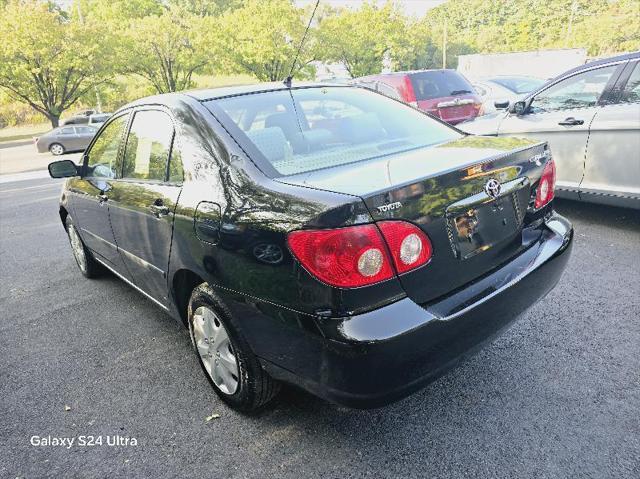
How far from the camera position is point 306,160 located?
2.35 m

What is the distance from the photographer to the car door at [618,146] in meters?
4.23

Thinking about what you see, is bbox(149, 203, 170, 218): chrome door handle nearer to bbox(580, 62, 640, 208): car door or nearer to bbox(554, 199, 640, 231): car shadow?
bbox(580, 62, 640, 208): car door

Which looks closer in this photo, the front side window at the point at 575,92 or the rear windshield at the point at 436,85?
the front side window at the point at 575,92

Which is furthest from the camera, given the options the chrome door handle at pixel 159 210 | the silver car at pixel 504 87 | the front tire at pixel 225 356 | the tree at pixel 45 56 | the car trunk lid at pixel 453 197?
the tree at pixel 45 56

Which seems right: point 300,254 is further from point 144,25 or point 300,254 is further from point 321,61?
point 321,61

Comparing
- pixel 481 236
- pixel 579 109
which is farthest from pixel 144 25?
pixel 481 236

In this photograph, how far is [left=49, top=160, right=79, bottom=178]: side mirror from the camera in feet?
12.3

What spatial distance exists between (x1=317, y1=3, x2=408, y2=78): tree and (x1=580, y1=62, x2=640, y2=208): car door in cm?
3660

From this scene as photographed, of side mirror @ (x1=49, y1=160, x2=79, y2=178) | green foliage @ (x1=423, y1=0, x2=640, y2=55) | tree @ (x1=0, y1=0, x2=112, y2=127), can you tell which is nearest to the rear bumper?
side mirror @ (x1=49, y1=160, x2=79, y2=178)

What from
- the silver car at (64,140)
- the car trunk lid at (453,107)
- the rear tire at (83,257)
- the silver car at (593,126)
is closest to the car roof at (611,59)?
the silver car at (593,126)

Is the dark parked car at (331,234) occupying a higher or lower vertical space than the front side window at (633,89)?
lower

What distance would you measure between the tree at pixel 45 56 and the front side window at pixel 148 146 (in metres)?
31.4

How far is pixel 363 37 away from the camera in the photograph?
39500mm

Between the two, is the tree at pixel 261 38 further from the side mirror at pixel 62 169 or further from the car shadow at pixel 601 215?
the side mirror at pixel 62 169
